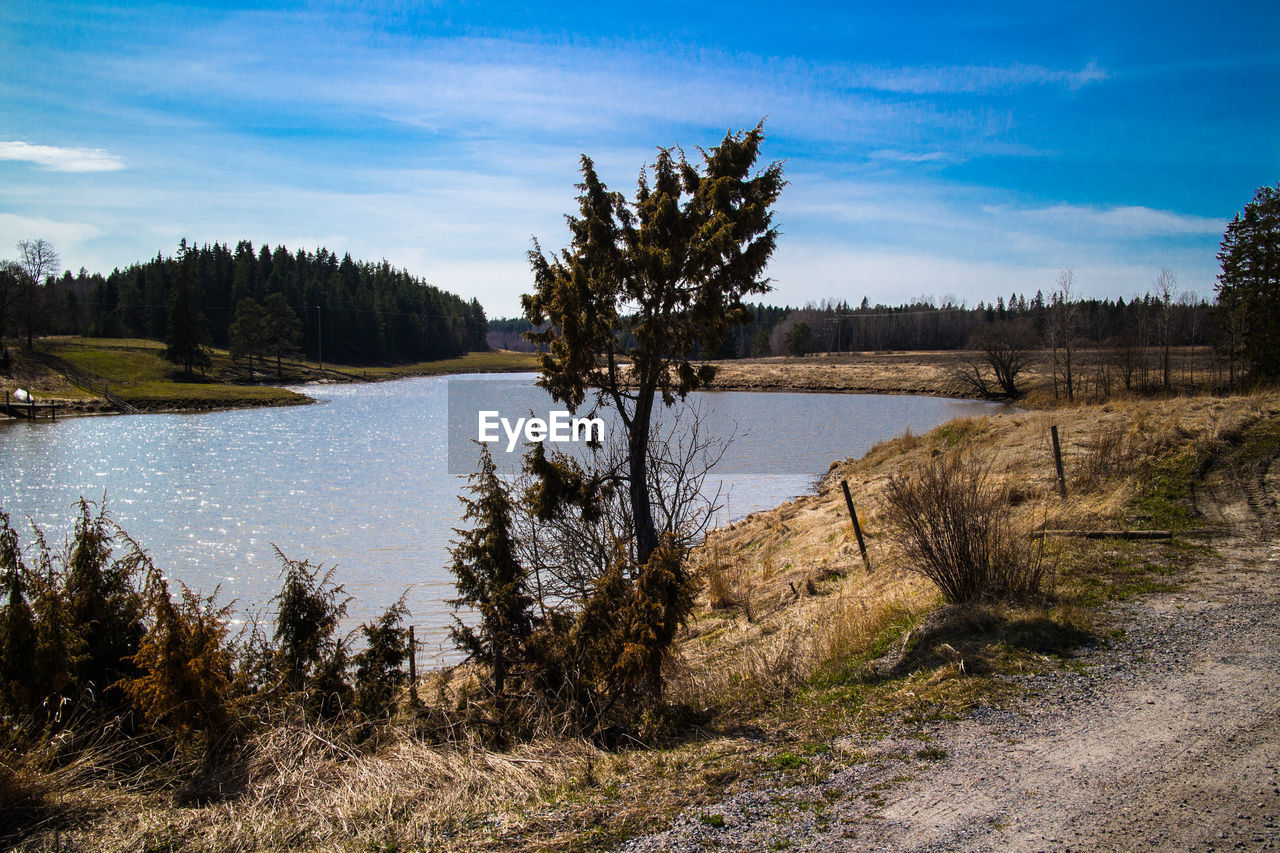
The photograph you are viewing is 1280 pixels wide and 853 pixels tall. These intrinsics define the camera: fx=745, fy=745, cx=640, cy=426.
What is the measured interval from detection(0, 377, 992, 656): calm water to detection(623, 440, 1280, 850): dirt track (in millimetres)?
5552

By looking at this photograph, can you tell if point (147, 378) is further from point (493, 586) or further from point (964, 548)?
point (964, 548)

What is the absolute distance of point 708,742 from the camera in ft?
20.2

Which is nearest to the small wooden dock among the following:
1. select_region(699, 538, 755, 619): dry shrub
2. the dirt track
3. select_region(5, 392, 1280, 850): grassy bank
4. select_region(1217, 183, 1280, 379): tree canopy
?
select_region(699, 538, 755, 619): dry shrub

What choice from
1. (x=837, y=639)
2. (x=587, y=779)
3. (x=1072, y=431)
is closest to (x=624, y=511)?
(x=837, y=639)

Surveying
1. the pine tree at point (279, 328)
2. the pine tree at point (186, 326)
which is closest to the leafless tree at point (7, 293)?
the pine tree at point (186, 326)

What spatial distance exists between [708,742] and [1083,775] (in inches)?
106


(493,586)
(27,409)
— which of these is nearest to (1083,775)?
(493,586)

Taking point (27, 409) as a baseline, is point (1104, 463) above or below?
above

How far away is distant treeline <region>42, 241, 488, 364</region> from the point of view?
110875mm

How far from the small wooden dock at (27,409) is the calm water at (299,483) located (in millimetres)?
3063

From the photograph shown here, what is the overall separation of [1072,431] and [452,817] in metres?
20.6

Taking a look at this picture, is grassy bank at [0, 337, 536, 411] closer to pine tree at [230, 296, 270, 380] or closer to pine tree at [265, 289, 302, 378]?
pine tree at [265, 289, 302, 378]

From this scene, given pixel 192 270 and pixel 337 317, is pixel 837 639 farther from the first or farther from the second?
pixel 337 317

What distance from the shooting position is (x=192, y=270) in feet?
281
